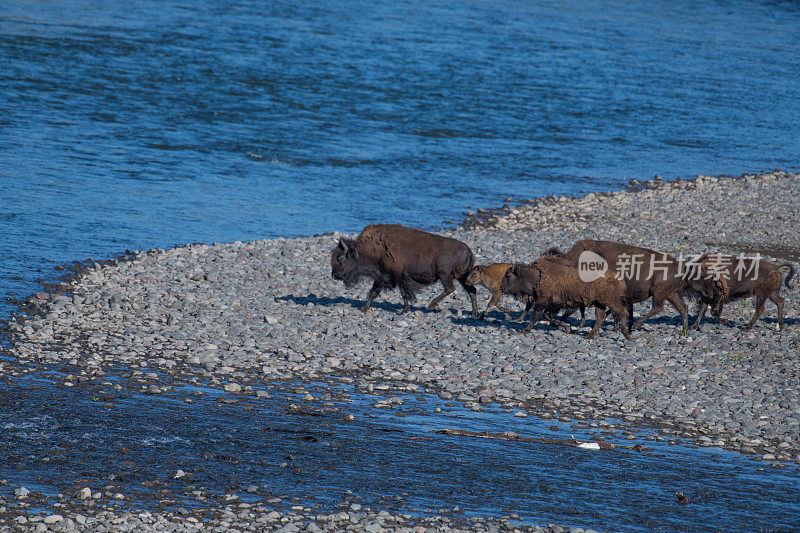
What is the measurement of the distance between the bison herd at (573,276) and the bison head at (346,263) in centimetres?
1

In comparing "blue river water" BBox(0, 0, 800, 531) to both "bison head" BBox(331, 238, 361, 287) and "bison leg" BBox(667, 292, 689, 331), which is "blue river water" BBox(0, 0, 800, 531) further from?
"bison head" BBox(331, 238, 361, 287)

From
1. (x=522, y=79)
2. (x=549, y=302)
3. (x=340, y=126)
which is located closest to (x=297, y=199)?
(x=340, y=126)

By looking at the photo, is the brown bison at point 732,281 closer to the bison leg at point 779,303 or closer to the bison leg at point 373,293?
the bison leg at point 779,303

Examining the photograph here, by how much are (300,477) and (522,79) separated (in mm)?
30306

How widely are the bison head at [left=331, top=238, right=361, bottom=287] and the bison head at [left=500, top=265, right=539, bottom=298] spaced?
2.11 m

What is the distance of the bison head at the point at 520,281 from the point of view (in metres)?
12.8

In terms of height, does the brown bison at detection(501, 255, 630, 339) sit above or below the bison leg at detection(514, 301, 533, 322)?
above

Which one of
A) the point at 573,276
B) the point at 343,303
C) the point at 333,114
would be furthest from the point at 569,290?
the point at 333,114

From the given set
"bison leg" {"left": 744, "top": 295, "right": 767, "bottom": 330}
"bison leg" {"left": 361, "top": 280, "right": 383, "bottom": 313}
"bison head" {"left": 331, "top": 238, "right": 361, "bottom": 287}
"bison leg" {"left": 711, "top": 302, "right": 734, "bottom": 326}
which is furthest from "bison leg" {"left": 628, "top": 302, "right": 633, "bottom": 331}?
"bison head" {"left": 331, "top": 238, "right": 361, "bottom": 287}

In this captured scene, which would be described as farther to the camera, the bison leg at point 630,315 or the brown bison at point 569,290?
the bison leg at point 630,315

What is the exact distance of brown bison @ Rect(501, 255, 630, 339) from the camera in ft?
40.8

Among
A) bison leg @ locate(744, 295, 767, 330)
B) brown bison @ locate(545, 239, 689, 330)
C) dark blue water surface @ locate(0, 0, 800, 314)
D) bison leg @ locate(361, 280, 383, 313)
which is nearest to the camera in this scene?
brown bison @ locate(545, 239, 689, 330)

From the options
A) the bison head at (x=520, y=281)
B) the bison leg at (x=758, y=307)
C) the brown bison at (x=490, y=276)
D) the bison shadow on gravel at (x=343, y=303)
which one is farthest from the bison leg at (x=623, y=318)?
the bison shadow on gravel at (x=343, y=303)

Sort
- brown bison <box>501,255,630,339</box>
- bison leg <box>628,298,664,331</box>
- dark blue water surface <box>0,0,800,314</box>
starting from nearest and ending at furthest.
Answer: brown bison <box>501,255,630,339</box> < bison leg <box>628,298,664,331</box> < dark blue water surface <box>0,0,800,314</box>
